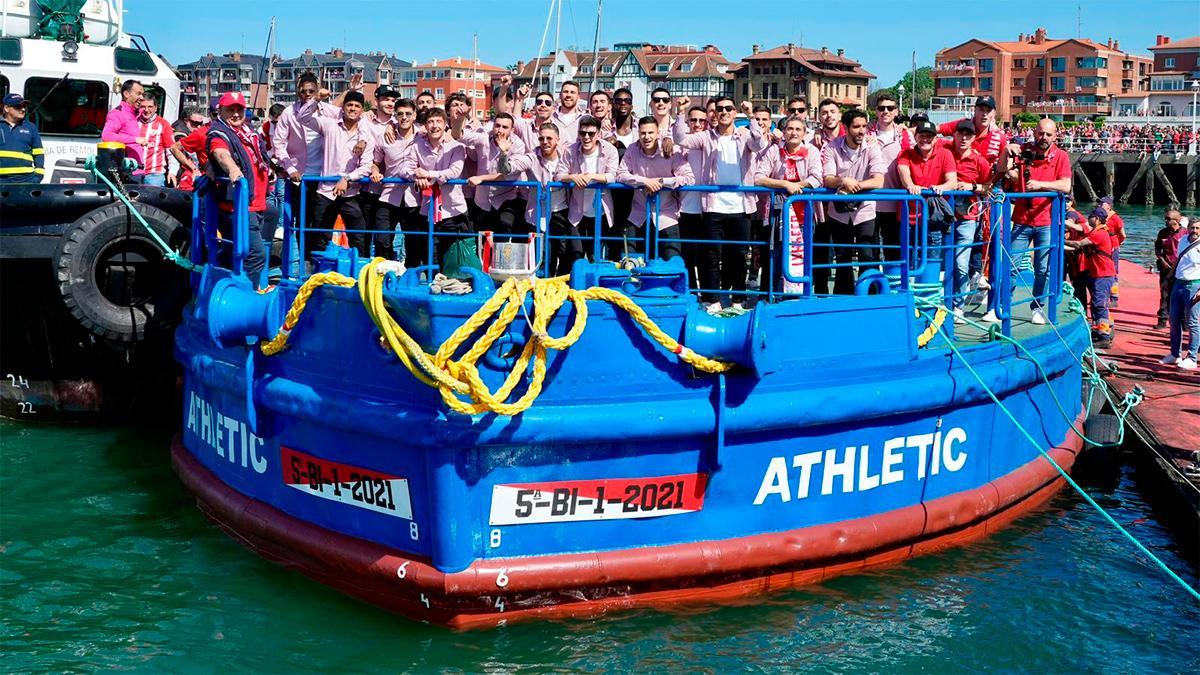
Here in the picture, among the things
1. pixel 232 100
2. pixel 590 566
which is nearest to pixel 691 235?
pixel 590 566

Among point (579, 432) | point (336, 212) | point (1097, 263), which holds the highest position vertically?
point (336, 212)

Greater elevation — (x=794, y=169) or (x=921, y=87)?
(x=921, y=87)

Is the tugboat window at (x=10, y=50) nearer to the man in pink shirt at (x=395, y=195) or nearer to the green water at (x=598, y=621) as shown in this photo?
the man in pink shirt at (x=395, y=195)

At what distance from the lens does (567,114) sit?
980 centimetres

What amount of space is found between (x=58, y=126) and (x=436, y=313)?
27.1ft

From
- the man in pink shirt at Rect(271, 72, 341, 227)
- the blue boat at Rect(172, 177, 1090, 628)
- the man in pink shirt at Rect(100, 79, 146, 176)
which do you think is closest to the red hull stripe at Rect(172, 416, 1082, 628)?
the blue boat at Rect(172, 177, 1090, 628)

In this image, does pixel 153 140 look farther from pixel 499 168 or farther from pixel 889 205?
pixel 889 205

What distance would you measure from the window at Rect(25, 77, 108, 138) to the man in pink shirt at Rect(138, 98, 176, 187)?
1039 mm

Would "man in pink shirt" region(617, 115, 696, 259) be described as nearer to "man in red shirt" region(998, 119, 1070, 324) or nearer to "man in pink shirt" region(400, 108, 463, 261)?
"man in pink shirt" region(400, 108, 463, 261)

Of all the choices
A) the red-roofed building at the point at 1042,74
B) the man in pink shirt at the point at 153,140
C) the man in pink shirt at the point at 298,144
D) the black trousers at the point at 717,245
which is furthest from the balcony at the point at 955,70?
the man in pink shirt at the point at 298,144

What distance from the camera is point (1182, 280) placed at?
1230cm

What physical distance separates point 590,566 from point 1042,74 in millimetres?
124524

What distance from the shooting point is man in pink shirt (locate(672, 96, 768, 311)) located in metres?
8.63

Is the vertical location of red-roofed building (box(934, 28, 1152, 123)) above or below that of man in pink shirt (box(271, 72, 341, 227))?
above
